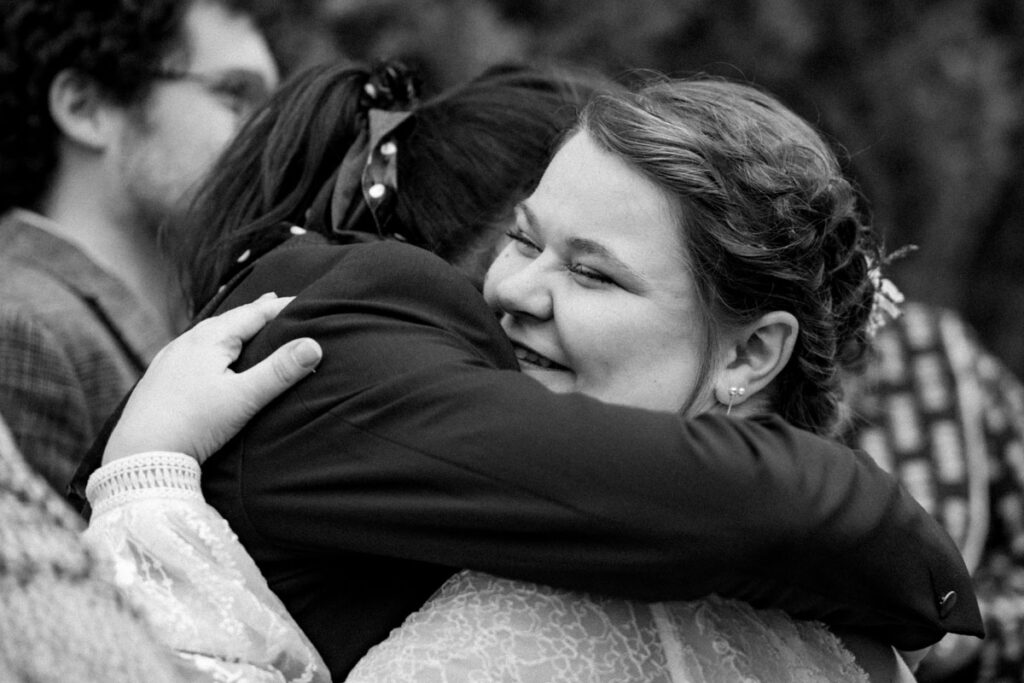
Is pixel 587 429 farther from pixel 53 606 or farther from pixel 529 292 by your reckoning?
pixel 53 606

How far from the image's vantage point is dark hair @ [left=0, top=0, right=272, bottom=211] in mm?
3230

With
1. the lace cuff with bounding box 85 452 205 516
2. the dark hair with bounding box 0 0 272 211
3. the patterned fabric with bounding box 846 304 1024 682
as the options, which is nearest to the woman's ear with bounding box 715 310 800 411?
the lace cuff with bounding box 85 452 205 516

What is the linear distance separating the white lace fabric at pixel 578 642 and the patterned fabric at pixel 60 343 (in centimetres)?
128

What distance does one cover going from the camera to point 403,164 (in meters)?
2.25

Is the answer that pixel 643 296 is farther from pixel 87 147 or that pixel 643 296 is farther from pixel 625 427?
pixel 87 147

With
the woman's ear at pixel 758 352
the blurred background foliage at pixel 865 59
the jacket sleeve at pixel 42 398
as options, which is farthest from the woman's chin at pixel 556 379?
the blurred background foliage at pixel 865 59

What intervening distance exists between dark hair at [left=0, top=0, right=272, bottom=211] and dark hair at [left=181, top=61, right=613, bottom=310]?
3.41 ft

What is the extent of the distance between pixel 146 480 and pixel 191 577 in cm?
15

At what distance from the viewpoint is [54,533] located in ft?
3.73

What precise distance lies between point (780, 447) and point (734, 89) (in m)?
0.72

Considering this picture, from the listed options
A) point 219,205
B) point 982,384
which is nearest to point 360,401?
point 219,205

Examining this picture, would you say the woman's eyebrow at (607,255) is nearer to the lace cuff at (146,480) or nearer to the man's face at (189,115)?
the lace cuff at (146,480)

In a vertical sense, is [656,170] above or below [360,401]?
above

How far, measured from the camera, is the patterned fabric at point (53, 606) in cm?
105
